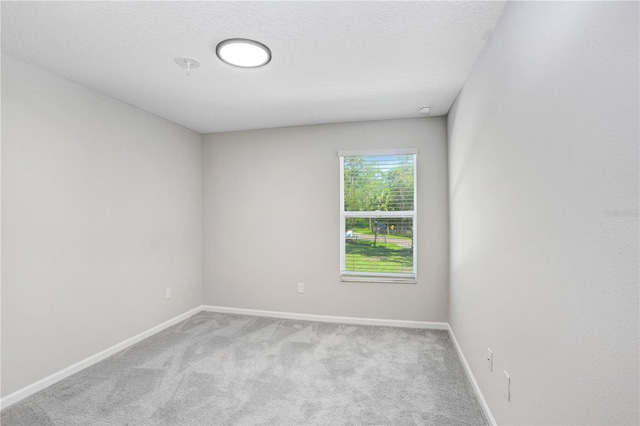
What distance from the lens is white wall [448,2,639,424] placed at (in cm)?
81

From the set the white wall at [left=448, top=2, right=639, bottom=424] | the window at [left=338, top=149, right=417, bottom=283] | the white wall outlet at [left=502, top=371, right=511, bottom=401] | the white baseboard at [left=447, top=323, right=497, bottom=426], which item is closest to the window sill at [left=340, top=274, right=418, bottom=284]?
the window at [left=338, top=149, right=417, bottom=283]

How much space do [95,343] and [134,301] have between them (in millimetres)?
495

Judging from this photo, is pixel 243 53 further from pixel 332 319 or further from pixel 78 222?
pixel 332 319

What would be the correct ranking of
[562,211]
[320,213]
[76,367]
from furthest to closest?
[320,213] < [76,367] < [562,211]

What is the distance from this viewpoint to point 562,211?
1.09 meters

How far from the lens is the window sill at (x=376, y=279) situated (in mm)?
3562

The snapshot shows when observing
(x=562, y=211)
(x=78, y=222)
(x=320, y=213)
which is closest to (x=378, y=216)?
(x=320, y=213)

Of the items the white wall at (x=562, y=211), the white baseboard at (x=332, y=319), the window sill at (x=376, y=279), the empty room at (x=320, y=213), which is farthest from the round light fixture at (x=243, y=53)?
the white baseboard at (x=332, y=319)

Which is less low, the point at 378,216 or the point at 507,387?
the point at 378,216

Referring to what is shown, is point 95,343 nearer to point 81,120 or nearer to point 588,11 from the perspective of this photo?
point 81,120

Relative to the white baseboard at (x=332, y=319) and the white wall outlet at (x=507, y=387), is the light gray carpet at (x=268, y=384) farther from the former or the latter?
the white wall outlet at (x=507, y=387)

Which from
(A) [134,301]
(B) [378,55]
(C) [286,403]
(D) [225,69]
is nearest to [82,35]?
(D) [225,69]

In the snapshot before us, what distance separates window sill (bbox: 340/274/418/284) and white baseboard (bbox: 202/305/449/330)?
460mm

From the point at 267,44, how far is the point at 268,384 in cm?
248
